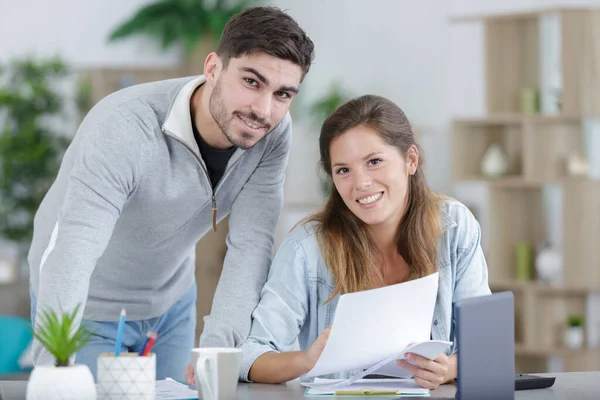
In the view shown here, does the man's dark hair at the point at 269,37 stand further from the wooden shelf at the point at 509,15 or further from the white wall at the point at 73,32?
the white wall at the point at 73,32

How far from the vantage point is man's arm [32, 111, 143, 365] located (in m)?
1.72

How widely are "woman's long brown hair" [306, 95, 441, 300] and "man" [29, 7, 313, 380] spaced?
0.14 m

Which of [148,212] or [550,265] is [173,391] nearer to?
[148,212]

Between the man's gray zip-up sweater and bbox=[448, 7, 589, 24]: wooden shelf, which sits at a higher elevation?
bbox=[448, 7, 589, 24]: wooden shelf

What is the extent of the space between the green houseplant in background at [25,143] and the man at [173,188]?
3.79m

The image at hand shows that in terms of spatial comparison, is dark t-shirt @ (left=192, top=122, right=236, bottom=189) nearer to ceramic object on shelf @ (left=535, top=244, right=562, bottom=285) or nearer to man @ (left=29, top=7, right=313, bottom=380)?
man @ (left=29, top=7, right=313, bottom=380)

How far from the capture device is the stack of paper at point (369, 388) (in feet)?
5.66

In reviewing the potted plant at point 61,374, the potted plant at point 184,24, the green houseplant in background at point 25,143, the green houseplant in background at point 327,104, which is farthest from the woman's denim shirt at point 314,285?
the potted plant at point 184,24

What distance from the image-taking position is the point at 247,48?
1.97 m

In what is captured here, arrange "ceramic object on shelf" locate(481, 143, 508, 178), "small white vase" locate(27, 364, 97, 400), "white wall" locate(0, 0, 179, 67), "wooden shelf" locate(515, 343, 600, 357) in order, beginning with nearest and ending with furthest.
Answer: "small white vase" locate(27, 364, 97, 400), "wooden shelf" locate(515, 343, 600, 357), "ceramic object on shelf" locate(481, 143, 508, 178), "white wall" locate(0, 0, 179, 67)

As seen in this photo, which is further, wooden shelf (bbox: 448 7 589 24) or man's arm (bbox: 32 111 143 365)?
wooden shelf (bbox: 448 7 589 24)

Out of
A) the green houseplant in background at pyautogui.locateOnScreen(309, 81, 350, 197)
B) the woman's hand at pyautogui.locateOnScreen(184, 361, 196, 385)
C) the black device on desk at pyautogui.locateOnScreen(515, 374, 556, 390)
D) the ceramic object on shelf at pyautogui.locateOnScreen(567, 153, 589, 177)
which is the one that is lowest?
the black device on desk at pyautogui.locateOnScreen(515, 374, 556, 390)

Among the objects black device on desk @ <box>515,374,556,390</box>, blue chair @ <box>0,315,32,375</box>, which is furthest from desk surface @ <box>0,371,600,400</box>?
blue chair @ <box>0,315,32,375</box>

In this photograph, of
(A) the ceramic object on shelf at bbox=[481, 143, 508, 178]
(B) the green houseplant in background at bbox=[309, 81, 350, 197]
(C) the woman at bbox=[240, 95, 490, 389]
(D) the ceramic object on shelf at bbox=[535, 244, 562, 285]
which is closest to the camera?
(C) the woman at bbox=[240, 95, 490, 389]
